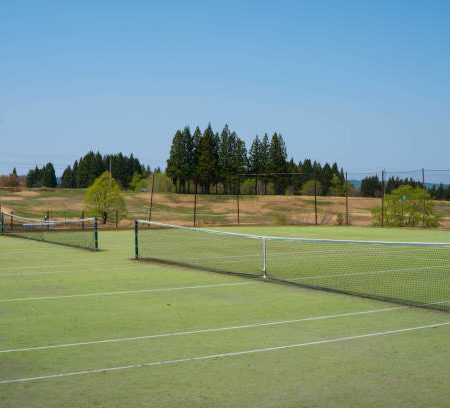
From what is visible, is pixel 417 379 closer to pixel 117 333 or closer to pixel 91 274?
pixel 117 333

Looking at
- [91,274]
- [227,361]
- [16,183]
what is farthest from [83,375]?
[16,183]

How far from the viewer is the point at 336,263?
16.4 metres

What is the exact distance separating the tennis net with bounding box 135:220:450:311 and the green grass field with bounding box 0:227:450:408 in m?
1.10

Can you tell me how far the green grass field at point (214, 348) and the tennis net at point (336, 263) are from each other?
110 cm

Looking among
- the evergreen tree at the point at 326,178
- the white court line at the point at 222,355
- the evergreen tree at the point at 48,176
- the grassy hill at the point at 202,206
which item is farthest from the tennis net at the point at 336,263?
the evergreen tree at the point at 48,176

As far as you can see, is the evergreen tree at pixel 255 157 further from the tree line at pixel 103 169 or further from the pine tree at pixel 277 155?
the tree line at pixel 103 169

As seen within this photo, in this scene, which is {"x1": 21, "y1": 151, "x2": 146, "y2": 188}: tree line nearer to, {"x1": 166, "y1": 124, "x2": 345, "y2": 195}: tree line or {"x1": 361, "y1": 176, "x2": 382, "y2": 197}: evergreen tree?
{"x1": 166, "y1": 124, "x2": 345, "y2": 195}: tree line

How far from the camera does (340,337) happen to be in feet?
24.3

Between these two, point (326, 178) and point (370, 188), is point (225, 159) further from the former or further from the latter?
point (326, 178)

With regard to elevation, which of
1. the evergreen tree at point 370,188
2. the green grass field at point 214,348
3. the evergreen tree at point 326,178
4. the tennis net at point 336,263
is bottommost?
the tennis net at point 336,263

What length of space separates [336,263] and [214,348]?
1013 centimetres

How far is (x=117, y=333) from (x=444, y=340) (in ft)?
14.2

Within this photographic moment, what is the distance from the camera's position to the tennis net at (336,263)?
449 inches

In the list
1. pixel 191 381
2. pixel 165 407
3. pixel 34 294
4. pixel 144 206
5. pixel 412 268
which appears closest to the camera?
pixel 165 407
